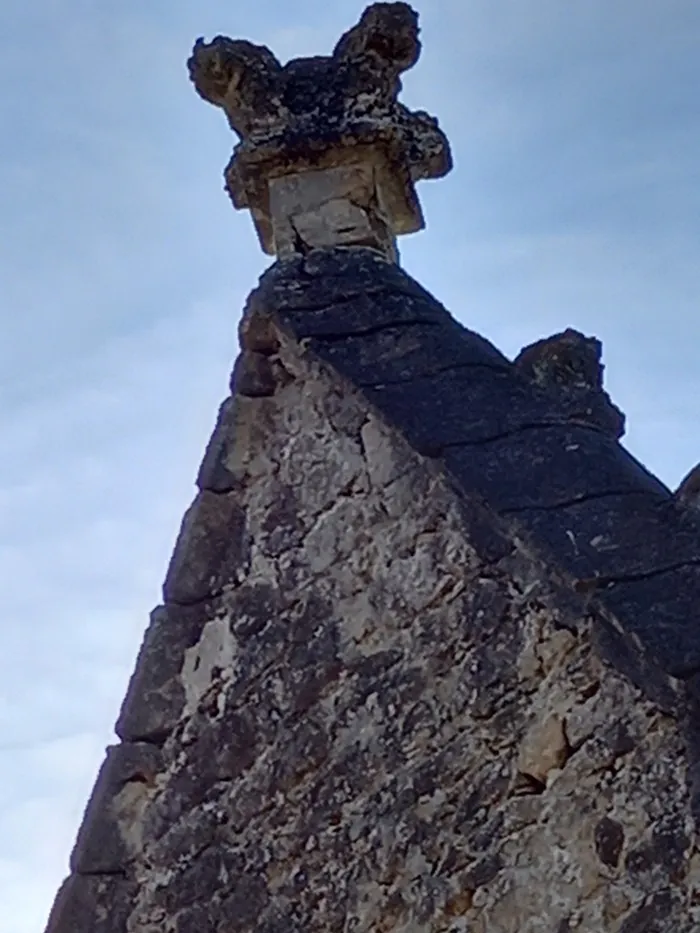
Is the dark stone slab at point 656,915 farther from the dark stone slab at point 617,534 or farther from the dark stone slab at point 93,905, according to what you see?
the dark stone slab at point 93,905

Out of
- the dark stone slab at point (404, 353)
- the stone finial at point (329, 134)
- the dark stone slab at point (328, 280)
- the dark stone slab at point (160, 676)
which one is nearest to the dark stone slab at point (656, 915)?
the dark stone slab at point (160, 676)

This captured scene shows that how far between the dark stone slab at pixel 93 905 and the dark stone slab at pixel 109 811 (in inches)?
1.1

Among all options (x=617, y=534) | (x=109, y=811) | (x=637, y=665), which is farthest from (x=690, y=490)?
(x=109, y=811)

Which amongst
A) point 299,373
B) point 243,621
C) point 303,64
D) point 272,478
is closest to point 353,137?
point 303,64

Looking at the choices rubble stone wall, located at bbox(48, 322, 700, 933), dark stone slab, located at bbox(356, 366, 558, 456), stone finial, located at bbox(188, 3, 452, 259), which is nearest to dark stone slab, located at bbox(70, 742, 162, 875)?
rubble stone wall, located at bbox(48, 322, 700, 933)

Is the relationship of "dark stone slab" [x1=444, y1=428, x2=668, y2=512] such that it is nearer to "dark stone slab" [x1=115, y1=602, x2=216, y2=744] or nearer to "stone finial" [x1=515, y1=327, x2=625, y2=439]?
"stone finial" [x1=515, y1=327, x2=625, y2=439]

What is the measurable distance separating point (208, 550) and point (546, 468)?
34.7 inches

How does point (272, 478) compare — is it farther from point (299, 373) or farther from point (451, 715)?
point (451, 715)

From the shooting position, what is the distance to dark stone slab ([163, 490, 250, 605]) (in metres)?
3.66

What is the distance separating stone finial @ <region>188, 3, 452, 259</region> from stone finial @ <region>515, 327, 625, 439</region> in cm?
76

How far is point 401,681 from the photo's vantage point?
10.5 ft

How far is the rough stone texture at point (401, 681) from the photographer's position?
2793 mm

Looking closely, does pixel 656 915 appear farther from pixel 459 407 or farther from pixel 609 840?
pixel 459 407

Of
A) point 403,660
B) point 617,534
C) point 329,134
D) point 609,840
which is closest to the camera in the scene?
point 609,840
